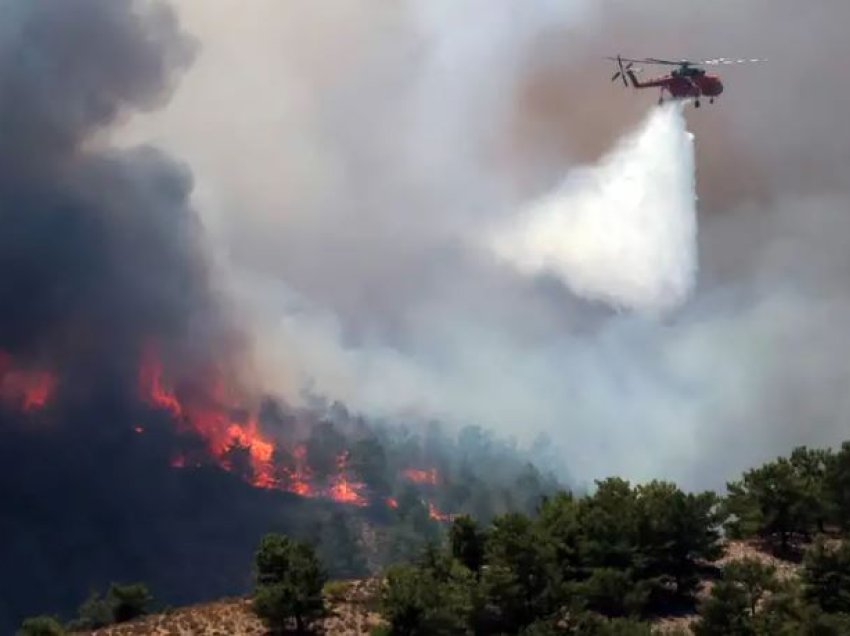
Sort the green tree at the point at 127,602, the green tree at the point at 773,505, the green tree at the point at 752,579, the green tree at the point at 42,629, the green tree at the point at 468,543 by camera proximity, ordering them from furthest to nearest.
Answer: the green tree at the point at 773,505
the green tree at the point at 468,543
the green tree at the point at 127,602
the green tree at the point at 42,629
the green tree at the point at 752,579

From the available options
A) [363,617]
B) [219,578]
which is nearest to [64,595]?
[219,578]

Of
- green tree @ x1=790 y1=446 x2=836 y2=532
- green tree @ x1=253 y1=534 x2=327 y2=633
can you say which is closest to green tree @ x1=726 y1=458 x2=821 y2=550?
green tree @ x1=790 y1=446 x2=836 y2=532

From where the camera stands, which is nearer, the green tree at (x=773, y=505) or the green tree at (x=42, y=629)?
the green tree at (x=42, y=629)

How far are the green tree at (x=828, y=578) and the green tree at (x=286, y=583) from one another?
37527mm

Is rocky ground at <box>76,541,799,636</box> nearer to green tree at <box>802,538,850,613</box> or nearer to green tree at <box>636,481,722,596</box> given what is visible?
green tree at <box>636,481,722,596</box>

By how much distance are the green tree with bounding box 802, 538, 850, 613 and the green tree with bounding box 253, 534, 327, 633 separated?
37.5 meters

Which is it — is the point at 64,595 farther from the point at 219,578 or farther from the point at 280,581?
the point at 280,581

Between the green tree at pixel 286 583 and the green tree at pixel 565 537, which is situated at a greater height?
the green tree at pixel 565 537

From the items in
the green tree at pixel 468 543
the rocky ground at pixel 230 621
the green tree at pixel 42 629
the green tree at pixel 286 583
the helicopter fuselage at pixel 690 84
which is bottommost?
the green tree at pixel 42 629

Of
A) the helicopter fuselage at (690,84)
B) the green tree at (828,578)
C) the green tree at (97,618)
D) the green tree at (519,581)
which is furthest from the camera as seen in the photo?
the helicopter fuselage at (690,84)

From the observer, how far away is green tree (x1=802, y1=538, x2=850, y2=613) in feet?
227

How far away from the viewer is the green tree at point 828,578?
6912cm

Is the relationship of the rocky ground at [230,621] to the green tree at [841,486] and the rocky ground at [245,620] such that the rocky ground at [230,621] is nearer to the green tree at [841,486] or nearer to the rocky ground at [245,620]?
the rocky ground at [245,620]

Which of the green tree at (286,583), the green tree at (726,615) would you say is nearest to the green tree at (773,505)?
the green tree at (726,615)
